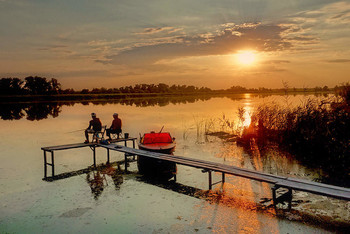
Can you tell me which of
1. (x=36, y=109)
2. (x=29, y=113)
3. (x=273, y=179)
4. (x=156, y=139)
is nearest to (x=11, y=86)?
(x=36, y=109)

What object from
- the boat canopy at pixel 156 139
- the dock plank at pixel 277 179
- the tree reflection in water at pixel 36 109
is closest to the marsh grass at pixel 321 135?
the dock plank at pixel 277 179

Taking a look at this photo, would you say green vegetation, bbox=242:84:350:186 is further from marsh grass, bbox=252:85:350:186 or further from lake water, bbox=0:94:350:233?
lake water, bbox=0:94:350:233

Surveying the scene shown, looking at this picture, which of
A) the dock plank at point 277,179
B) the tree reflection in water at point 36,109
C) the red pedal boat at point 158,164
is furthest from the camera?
the tree reflection in water at point 36,109

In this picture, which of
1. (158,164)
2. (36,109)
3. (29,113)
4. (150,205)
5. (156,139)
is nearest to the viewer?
(150,205)

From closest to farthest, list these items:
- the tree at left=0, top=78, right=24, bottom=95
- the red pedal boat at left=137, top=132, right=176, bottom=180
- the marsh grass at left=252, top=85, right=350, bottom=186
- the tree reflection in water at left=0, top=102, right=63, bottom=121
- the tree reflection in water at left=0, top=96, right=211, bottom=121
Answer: the red pedal boat at left=137, top=132, right=176, bottom=180
the marsh grass at left=252, top=85, right=350, bottom=186
the tree reflection in water at left=0, top=102, right=63, bottom=121
the tree reflection in water at left=0, top=96, right=211, bottom=121
the tree at left=0, top=78, right=24, bottom=95

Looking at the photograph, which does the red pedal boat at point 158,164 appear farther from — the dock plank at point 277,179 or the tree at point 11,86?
the tree at point 11,86

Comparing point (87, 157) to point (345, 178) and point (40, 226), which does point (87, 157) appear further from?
point (345, 178)

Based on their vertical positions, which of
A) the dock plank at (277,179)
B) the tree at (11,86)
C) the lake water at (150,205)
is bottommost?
the lake water at (150,205)

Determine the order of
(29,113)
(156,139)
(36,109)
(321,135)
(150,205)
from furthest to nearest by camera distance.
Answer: (36,109) < (29,113) < (321,135) < (156,139) < (150,205)

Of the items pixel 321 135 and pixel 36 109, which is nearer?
pixel 321 135

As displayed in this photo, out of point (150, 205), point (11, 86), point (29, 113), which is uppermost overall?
point (11, 86)

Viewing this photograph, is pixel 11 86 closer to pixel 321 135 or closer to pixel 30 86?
pixel 30 86

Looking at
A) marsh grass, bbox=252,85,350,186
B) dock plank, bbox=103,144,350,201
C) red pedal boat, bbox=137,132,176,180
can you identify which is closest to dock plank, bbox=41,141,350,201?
dock plank, bbox=103,144,350,201

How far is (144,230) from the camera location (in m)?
7.89
